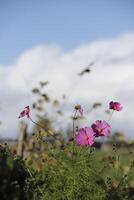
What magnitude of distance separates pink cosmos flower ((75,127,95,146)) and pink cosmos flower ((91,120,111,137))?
47 mm

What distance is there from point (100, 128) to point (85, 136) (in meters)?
0.18

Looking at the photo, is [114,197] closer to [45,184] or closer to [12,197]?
[45,184]

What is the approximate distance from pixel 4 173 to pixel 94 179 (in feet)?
4.31

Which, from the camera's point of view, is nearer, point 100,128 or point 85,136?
point 85,136

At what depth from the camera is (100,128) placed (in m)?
4.78

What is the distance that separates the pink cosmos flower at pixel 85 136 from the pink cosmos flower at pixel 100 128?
0.05 metres

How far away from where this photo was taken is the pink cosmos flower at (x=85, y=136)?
15.3ft

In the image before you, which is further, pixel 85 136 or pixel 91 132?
pixel 91 132

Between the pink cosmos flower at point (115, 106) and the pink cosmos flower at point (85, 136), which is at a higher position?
the pink cosmos flower at point (115, 106)

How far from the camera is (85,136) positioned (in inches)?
184

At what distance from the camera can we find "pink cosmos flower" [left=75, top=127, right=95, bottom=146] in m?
4.68

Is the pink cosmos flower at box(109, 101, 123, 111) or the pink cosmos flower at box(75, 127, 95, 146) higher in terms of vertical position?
→ the pink cosmos flower at box(109, 101, 123, 111)

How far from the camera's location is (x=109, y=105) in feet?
16.4

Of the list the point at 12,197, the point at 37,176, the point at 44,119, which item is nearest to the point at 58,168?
the point at 37,176
